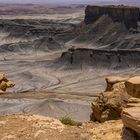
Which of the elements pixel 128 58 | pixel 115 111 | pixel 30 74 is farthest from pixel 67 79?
pixel 115 111

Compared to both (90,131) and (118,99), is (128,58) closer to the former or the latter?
(118,99)

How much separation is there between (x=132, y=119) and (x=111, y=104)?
5940 millimetres

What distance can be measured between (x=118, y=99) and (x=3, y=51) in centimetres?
5956

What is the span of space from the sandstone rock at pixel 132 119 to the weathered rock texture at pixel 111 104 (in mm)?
5055

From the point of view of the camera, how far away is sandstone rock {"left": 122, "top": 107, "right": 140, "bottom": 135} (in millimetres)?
9543

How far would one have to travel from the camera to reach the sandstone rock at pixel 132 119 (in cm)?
954

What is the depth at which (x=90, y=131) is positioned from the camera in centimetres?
1184

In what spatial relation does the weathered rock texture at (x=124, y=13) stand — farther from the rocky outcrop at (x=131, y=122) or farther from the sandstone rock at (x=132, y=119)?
the sandstone rock at (x=132, y=119)

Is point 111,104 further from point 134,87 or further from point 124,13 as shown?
point 124,13

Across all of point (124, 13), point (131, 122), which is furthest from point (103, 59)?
point (131, 122)

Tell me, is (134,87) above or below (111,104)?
above

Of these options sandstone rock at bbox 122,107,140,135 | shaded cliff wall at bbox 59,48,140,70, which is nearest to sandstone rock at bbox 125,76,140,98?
Answer: sandstone rock at bbox 122,107,140,135

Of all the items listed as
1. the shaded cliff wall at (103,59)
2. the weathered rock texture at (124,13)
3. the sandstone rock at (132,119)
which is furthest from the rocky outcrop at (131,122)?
the weathered rock texture at (124,13)

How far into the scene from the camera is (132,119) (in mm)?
9656
